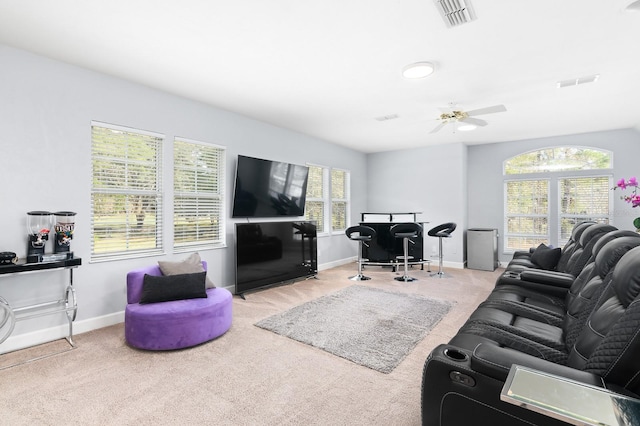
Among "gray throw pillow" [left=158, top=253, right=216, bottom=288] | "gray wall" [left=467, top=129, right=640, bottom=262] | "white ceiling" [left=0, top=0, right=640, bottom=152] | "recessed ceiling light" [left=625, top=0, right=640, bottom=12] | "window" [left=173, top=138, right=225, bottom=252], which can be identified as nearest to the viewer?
"recessed ceiling light" [left=625, top=0, right=640, bottom=12]

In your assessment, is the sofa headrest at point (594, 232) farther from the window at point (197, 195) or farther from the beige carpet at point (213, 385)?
the window at point (197, 195)

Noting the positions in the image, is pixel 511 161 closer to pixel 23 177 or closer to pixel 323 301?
pixel 323 301

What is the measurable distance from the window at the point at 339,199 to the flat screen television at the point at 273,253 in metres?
1.50

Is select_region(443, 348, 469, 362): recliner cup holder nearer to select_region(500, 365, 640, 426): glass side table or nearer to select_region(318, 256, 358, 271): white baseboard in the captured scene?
select_region(500, 365, 640, 426): glass side table

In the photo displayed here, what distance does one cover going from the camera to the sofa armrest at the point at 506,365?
1.14m

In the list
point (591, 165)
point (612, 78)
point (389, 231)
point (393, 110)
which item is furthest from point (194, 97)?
point (591, 165)

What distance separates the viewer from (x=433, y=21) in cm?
250

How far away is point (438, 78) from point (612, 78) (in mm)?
1948

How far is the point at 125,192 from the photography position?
366 centimetres

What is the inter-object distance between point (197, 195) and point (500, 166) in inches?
248

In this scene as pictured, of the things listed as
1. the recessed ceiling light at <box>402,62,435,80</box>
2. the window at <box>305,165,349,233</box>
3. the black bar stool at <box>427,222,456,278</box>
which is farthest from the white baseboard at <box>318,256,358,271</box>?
the recessed ceiling light at <box>402,62,435,80</box>

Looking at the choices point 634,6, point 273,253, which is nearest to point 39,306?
point 273,253

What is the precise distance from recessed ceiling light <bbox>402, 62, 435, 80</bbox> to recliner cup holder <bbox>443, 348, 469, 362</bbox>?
9.04ft

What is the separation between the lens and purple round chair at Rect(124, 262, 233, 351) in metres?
2.80
